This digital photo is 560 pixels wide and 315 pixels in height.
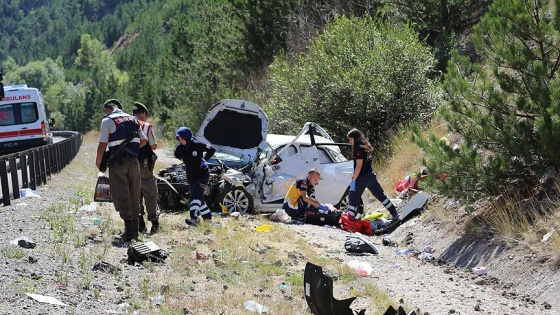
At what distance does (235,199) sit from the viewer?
16109mm

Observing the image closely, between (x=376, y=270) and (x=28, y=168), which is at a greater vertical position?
(x=376, y=270)

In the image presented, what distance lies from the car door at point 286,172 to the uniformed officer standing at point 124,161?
17.4 ft

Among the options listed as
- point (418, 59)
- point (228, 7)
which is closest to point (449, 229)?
point (418, 59)

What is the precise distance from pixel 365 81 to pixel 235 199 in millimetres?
6706

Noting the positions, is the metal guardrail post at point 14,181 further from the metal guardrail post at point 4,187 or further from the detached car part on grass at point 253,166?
the detached car part on grass at point 253,166

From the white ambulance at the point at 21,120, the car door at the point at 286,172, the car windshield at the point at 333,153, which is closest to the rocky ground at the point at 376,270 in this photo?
the car door at the point at 286,172

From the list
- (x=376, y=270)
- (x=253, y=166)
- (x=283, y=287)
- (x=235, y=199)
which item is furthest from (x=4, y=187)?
(x=283, y=287)

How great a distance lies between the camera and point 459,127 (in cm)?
1247

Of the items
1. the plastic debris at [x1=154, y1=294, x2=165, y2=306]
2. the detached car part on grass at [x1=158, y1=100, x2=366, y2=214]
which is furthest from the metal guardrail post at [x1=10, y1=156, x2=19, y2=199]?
the plastic debris at [x1=154, y1=294, x2=165, y2=306]

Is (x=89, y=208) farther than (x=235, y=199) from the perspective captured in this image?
No

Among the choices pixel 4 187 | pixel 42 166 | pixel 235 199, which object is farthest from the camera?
pixel 42 166

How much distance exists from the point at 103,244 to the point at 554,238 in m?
5.40

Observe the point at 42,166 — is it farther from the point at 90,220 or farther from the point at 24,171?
the point at 90,220

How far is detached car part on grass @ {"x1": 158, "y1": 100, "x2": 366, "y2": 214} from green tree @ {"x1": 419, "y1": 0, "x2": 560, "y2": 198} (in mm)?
4485
